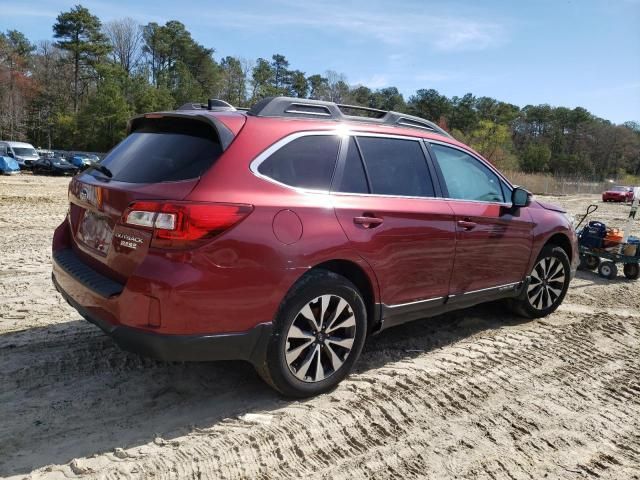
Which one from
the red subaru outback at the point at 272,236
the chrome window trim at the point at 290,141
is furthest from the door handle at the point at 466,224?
the chrome window trim at the point at 290,141

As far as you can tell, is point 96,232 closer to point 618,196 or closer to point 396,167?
point 396,167

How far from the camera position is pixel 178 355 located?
278 cm

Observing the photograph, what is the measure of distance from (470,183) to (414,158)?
2.38 ft

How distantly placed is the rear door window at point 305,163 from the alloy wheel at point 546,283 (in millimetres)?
2764

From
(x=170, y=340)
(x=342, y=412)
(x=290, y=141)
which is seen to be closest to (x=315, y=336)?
(x=342, y=412)

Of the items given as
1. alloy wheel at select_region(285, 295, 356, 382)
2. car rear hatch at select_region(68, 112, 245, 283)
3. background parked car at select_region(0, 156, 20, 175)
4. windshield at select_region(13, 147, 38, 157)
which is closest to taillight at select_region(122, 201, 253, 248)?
car rear hatch at select_region(68, 112, 245, 283)

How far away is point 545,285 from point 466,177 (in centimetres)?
167

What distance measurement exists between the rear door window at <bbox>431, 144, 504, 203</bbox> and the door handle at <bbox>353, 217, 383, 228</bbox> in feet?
3.21

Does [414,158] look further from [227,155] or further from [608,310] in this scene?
[608,310]

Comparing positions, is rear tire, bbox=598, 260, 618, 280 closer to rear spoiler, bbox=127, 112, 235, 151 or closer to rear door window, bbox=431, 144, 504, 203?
rear door window, bbox=431, 144, 504, 203

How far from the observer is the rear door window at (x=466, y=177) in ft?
13.9

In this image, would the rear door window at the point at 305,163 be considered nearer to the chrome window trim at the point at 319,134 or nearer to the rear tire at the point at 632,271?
the chrome window trim at the point at 319,134

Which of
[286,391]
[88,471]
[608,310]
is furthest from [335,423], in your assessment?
[608,310]

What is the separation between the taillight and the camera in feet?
8.89
